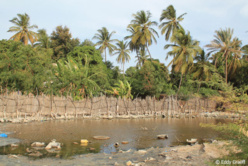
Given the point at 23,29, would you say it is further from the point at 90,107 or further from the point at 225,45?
the point at 225,45

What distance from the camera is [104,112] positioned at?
1944 cm

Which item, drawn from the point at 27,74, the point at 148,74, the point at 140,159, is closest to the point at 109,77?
the point at 148,74

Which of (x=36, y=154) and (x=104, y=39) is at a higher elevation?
(x=104, y=39)

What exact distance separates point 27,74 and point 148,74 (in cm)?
1204

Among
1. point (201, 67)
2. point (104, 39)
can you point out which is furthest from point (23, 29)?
point (201, 67)

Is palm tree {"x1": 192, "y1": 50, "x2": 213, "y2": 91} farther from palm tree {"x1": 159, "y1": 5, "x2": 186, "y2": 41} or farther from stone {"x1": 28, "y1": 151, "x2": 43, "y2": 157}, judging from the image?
stone {"x1": 28, "y1": 151, "x2": 43, "y2": 157}

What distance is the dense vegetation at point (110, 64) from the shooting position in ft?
59.5

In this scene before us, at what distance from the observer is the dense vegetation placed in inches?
714

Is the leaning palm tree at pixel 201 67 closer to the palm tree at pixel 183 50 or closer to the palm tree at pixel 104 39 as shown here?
the palm tree at pixel 183 50

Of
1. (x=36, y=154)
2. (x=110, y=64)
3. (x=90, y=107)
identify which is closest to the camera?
(x=36, y=154)

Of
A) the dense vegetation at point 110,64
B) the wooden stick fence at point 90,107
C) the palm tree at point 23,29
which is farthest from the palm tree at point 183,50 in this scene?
the palm tree at point 23,29

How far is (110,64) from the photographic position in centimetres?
3334

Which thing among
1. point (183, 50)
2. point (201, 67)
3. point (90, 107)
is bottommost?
point (90, 107)

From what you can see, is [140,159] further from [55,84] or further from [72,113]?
[55,84]
